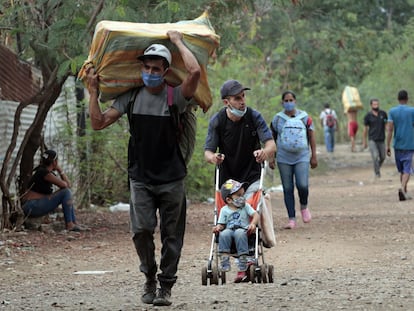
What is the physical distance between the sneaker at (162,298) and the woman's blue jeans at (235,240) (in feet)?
4.44

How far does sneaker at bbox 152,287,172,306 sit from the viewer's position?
7.92 metres

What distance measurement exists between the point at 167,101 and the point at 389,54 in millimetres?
31231

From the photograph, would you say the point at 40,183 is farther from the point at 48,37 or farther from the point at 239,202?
the point at 239,202

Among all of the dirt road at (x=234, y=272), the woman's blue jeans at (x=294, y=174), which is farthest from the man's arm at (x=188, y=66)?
the woman's blue jeans at (x=294, y=174)

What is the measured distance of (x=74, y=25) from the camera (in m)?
12.5

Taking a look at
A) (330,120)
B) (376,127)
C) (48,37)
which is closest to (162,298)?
(48,37)

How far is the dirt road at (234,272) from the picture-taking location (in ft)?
27.1

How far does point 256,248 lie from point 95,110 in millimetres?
2267

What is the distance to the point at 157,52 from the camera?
7.59 m

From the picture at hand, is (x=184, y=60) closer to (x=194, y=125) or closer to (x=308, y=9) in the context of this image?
(x=194, y=125)

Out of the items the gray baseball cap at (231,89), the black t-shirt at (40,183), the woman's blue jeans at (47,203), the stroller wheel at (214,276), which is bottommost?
the woman's blue jeans at (47,203)

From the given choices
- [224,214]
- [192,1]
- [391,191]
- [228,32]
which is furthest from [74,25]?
[391,191]

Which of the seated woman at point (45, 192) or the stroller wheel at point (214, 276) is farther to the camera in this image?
the seated woman at point (45, 192)

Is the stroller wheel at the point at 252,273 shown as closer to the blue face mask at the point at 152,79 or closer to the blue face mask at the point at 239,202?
the blue face mask at the point at 239,202
